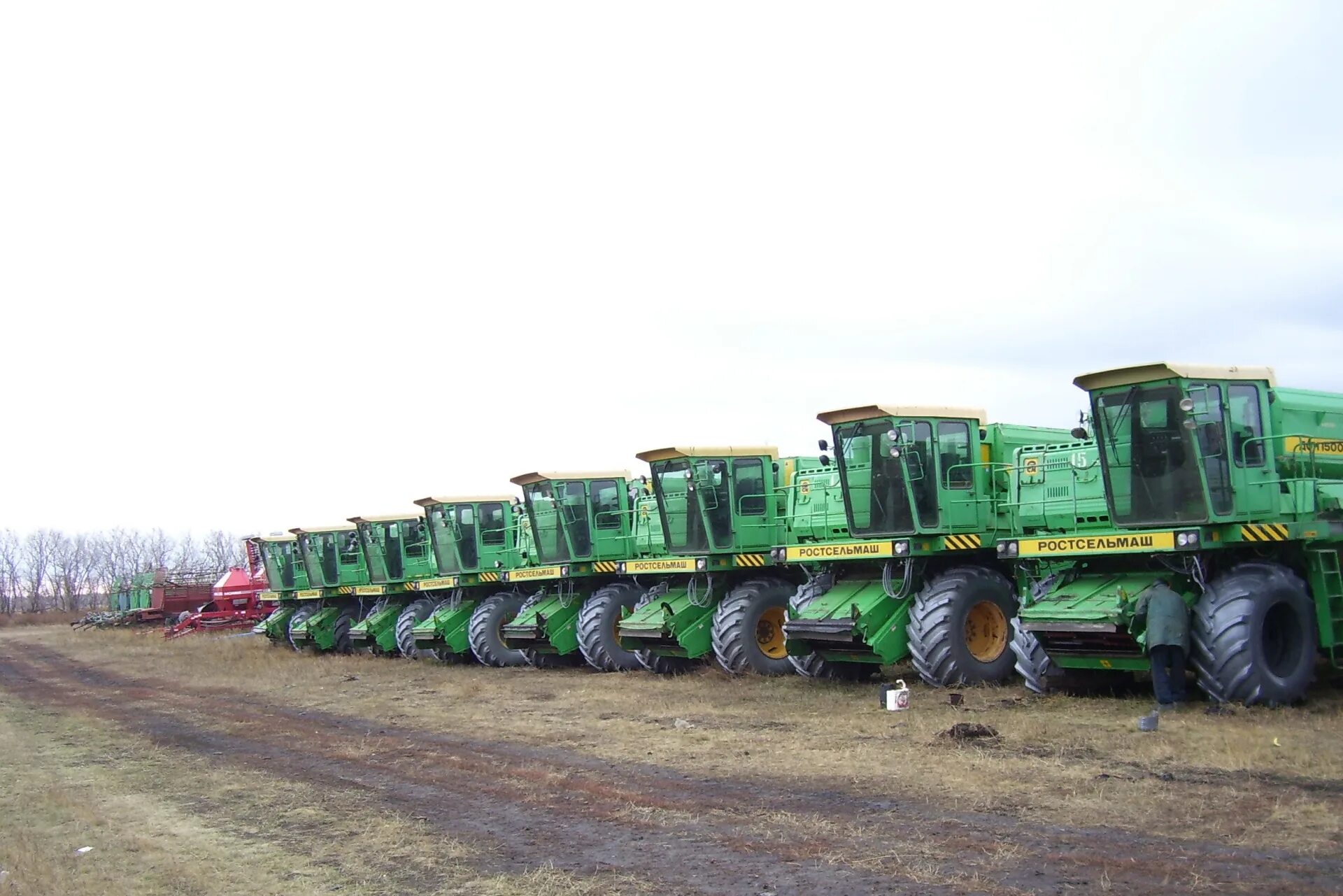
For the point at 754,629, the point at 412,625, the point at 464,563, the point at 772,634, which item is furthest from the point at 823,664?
the point at 412,625

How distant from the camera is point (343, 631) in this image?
3569 centimetres

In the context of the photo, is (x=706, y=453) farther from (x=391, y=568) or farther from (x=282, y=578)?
(x=282, y=578)

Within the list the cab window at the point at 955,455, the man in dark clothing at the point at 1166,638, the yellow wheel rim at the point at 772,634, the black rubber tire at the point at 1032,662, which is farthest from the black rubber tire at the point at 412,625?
the man in dark clothing at the point at 1166,638

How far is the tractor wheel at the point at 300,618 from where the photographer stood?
36625mm

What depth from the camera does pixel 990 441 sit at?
59.7ft

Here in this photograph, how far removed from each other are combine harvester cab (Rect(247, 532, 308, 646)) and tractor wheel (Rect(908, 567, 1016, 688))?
26575 millimetres

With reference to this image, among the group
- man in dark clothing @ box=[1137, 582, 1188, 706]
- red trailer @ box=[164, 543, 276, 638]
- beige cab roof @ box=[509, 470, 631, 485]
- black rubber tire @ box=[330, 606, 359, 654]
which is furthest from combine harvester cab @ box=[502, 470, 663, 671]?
red trailer @ box=[164, 543, 276, 638]

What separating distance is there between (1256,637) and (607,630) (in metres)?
12.8

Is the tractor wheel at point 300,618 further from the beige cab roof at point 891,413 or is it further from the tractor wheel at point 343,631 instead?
the beige cab roof at point 891,413

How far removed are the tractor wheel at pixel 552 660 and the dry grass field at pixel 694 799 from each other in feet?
24.7

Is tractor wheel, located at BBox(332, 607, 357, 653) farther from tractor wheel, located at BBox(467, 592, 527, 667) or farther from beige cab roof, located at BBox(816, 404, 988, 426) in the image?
beige cab roof, located at BBox(816, 404, 988, 426)

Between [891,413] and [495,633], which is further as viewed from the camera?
[495,633]

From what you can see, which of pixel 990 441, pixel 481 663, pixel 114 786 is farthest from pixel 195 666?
pixel 990 441

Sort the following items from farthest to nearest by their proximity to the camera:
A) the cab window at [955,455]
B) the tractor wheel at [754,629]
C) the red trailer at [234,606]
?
the red trailer at [234,606], the tractor wheel at [754,629], the cab window at [955,455]
